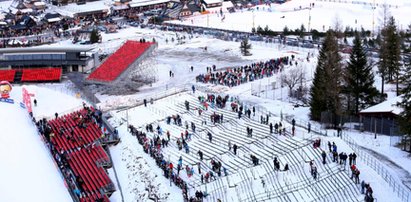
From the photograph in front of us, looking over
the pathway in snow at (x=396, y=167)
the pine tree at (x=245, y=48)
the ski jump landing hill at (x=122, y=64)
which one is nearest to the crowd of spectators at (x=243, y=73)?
the ski jump landing hill at (x=122, y=64)

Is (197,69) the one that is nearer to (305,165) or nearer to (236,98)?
(236,98)

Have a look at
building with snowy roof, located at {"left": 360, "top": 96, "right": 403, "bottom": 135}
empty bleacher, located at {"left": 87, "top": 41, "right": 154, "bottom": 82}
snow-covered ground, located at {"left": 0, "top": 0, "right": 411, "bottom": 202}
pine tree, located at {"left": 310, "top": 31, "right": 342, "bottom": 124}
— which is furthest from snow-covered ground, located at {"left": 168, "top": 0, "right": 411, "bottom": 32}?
building with snowy roof, located at {"left": 360, "top": 96, "right": 403, "bottom": 135}

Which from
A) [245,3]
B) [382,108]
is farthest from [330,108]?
[245,3]

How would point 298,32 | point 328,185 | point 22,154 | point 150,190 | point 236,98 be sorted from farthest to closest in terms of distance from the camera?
point 298,32
point 236,98
point 22,154
point 150,190
point 328,185

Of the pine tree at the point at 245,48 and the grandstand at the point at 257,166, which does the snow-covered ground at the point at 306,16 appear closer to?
the pine tree at the point at 245,48

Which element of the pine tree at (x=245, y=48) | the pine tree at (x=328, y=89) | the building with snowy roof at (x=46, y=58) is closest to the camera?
the pine tree at (x=328, y=89)

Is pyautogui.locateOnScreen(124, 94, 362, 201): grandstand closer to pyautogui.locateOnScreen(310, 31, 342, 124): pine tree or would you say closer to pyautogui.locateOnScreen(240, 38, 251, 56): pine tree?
pyautogui.locateOnScreen(310, 31, 342, 124): pine tree
